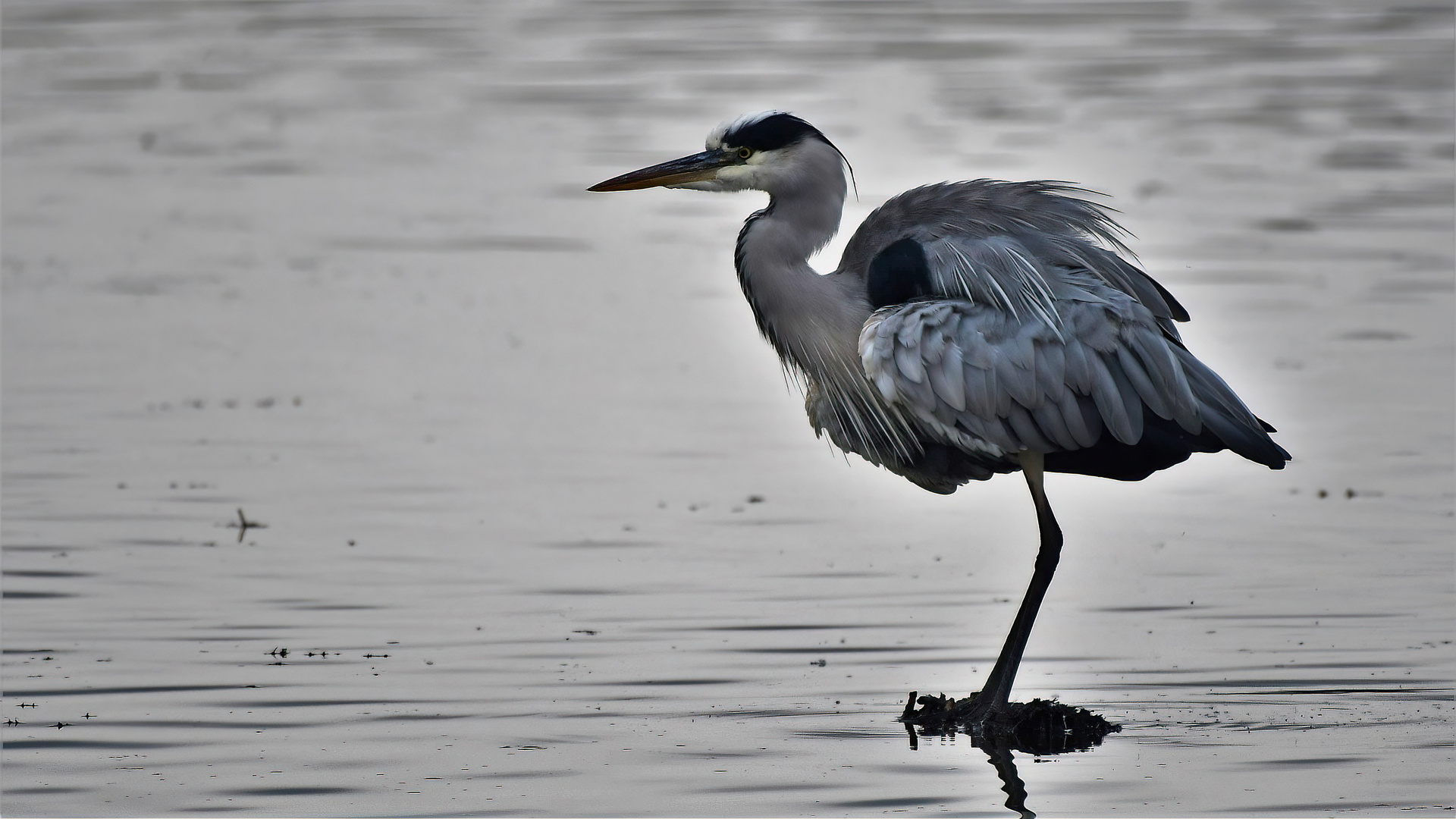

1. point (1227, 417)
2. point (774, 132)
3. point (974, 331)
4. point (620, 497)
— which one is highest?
point (774, 132)

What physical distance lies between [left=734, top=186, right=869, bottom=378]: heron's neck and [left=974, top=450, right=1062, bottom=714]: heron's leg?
0.70 metres

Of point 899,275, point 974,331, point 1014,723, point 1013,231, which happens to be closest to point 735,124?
point 899,275

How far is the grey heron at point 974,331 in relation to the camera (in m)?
6.64

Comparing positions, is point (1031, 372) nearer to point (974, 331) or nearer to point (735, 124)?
point (974, 331)

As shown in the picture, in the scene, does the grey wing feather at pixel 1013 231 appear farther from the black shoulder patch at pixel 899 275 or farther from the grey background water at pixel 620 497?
the grey background water at pixel 620 497

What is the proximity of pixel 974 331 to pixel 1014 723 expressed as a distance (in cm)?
121

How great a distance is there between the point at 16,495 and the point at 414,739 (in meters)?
3.43

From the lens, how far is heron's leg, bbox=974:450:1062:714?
648cm

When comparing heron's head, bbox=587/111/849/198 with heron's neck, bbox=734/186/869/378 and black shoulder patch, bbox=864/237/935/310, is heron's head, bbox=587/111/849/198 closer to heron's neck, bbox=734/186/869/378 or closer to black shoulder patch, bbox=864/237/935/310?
heron's neck, bbox=734/186/869/378

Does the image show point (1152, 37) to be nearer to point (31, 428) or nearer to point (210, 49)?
point (210, 49)

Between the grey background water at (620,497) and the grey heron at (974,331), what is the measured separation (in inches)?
28.8

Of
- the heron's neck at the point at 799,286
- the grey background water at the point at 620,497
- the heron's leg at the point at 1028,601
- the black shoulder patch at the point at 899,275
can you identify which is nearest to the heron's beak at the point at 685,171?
the heron's neck at the point at 799,286

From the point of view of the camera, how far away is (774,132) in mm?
7062

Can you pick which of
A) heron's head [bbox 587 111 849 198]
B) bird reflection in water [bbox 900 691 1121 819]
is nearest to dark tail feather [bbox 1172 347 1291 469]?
bird reflection in water [bbox 900 691 1121 819]
